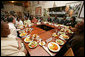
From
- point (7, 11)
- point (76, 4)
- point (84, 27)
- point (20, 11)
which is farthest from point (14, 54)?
point (20, 11)

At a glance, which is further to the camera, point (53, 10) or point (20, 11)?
point (20, 11)

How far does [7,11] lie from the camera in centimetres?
639

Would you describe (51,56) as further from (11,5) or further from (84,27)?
(11,5)

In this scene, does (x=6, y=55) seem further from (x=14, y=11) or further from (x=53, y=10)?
(x=14, y=11)

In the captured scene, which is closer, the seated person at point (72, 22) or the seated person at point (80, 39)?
the seated person at point (80, 39)

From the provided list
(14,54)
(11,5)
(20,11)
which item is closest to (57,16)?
(14,54)

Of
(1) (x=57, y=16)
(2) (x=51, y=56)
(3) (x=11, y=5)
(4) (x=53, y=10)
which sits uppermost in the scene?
(3) (x=11, y=5)

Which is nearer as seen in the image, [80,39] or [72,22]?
[80,39]

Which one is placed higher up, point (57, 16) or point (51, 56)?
point (57, 16)

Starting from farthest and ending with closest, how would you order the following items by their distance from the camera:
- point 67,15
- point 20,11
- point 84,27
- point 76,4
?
point 20,11 → point 67,15 → point 76,4 → point 84,27

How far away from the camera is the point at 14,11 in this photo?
7027 mm

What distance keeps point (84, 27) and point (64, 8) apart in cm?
334

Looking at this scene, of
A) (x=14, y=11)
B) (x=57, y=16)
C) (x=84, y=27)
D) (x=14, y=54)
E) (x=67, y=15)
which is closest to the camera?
(x=84, y=27)

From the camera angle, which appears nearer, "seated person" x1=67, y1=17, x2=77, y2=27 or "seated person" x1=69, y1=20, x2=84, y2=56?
"seated person" x1=69, y1=20, x2=84, y2=56
